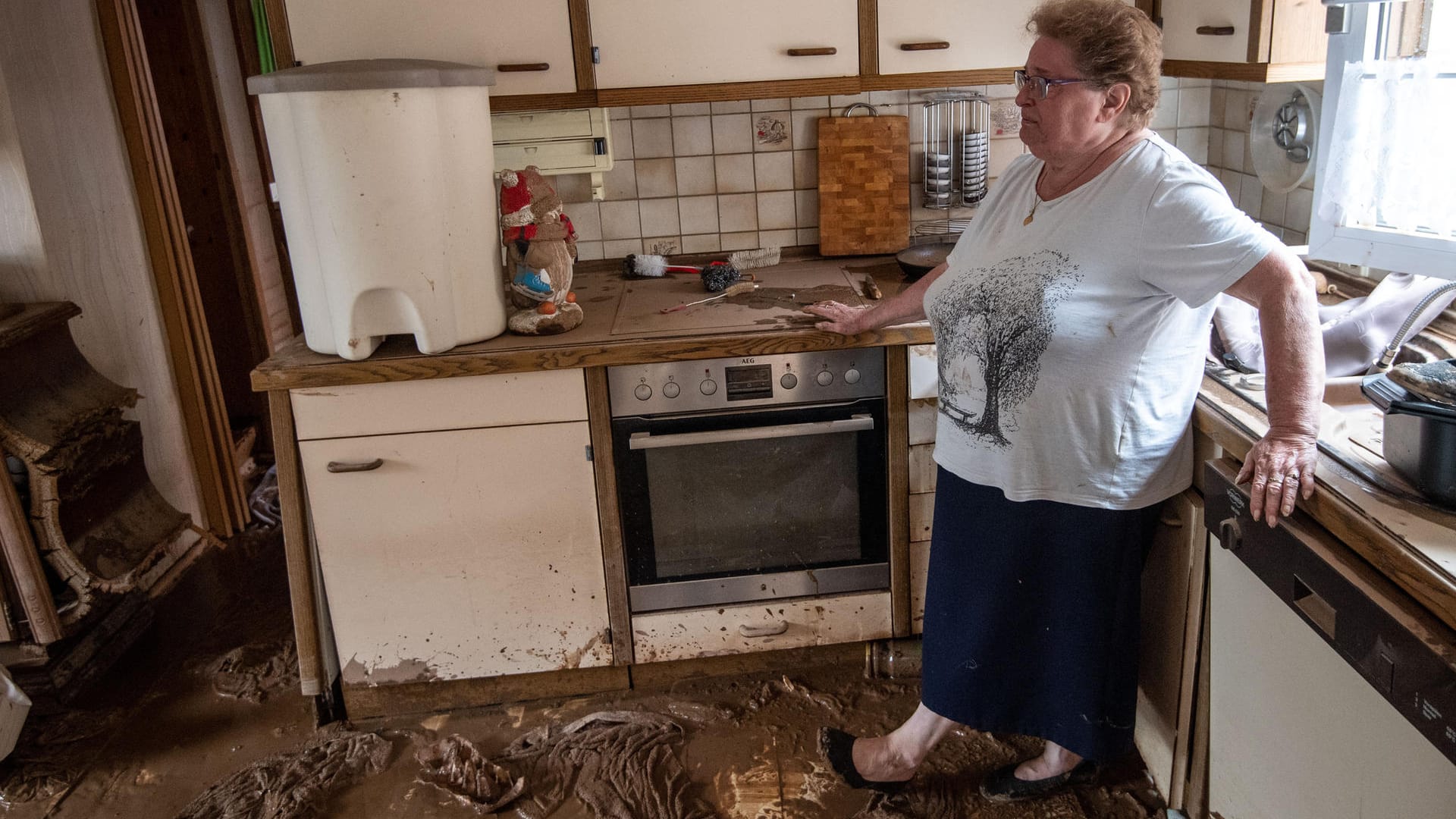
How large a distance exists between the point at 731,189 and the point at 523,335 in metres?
0.74

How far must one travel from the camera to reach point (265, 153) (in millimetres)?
3676

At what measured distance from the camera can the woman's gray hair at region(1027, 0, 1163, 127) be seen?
144cm

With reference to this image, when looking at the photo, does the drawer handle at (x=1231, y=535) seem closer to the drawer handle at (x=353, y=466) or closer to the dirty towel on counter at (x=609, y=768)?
the dirty towel on counter at (x=609, y=768)

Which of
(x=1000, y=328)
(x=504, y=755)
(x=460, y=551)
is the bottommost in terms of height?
(x=504, y=755)

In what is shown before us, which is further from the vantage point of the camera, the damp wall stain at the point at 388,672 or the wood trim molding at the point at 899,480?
the damp wall stain at the point at 388,672

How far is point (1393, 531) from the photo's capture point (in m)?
1.16

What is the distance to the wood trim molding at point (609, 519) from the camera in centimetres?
207

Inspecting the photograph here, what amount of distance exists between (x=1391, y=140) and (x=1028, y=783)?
4.00 ft

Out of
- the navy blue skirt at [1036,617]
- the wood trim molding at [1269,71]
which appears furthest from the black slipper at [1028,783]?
the wood trim molding at [1269,71]

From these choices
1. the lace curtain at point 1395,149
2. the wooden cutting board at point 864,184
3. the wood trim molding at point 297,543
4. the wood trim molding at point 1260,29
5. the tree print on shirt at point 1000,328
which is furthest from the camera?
the wooden cutting board at point 864,184

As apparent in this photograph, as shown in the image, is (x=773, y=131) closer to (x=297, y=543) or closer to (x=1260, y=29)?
(x=1260, y=29)

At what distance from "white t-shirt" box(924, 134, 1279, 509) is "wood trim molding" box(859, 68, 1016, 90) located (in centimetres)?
65

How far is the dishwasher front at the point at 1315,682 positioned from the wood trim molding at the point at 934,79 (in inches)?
45.3

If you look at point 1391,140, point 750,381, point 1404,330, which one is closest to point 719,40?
point 750,381
